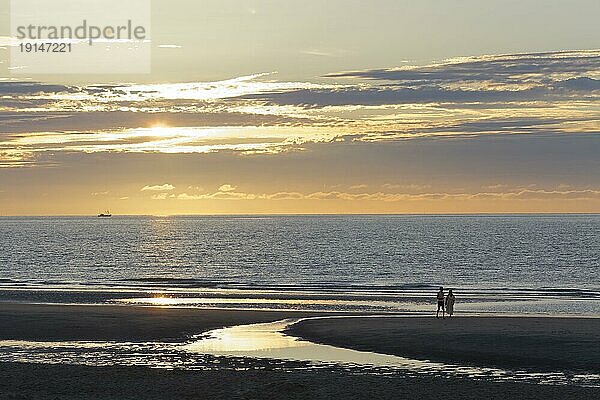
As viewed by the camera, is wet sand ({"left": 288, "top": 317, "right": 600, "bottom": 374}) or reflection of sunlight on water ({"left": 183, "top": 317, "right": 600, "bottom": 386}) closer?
reflection of sunlight on water ({"left": 183, "top": 317, "right": 600, "bottom": 386})

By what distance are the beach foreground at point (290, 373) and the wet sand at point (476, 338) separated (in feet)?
0.16

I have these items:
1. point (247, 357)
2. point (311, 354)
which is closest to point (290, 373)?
point (247, 357)

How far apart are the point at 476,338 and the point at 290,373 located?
38.7ft

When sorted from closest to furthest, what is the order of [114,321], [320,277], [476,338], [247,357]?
[247,357], [476,338], [114,321], [320,277]

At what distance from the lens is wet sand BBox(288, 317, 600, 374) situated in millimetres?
34562

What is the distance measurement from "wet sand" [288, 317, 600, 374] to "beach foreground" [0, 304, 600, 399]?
0.16 feet

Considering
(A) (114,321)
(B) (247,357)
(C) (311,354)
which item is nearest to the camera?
(B) (247,357)

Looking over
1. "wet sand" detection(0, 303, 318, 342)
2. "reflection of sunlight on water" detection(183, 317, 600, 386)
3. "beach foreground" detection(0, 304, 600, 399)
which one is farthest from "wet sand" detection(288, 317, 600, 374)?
"wet sand" detection(0, 303, 318, 342)

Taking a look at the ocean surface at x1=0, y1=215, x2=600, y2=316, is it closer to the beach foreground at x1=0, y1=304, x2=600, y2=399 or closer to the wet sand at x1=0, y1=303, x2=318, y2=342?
the wet sand at x1=0, y1=303, x2=318, y2=342

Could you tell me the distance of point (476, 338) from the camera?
39594 millimetres

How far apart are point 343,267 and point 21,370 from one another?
8398 cm

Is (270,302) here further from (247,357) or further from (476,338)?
(247,357)

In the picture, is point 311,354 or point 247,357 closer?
point 247,357

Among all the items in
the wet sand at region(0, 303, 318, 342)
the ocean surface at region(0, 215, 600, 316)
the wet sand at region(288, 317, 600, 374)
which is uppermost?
the wet sand at region(288, 317, 600, 374)
